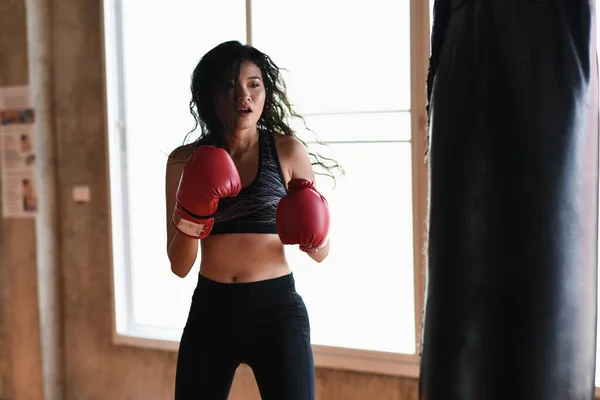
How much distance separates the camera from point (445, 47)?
1.02 meters

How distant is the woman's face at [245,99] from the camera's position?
1859mm

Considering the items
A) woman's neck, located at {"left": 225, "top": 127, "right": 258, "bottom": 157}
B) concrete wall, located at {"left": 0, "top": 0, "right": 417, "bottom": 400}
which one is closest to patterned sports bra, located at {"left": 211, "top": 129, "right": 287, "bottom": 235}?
woman's neck, located at {"left": 225, "top": 127, "right": 258, "bottom": 157}

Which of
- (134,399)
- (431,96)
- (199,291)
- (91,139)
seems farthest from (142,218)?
(431,96)

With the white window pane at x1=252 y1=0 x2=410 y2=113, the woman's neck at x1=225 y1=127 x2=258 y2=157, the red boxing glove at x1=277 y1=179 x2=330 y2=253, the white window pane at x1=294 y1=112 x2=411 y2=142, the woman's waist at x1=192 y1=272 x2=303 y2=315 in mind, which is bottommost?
the woman's waist at x1=192 y1=272 x2=303 y2=315

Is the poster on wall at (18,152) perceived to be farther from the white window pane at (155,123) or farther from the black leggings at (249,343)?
the black leggings at (249,343)

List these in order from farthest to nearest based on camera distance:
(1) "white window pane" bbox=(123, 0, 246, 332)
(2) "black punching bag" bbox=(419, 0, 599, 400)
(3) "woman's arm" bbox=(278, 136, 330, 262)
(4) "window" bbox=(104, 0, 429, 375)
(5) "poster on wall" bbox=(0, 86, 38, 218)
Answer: (5) "poster on wall" bbox=(0, 86, 38, 218) → (1) "white window pane" bbox=(123, 0, 246, 332) → (4) "window" bbox=(104, 0, 429, 375) → (3) "woman's arm" bbox=(278, 136, 330, 262) → (2) "black punching bag" bbox=(419, 0, 599, 400)

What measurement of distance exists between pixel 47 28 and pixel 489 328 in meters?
3.22

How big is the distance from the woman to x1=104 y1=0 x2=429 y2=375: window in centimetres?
96

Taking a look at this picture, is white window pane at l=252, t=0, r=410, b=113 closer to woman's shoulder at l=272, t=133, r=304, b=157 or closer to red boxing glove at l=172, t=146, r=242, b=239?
woman's shoulder at l=272, t=133, r=304, b=157

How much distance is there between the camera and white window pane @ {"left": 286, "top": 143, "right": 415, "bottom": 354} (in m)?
2.88

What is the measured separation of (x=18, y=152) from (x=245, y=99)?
7.10 ft

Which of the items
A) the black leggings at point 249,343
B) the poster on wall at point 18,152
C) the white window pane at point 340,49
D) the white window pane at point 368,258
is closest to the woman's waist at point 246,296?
the black leggings at point 249,343

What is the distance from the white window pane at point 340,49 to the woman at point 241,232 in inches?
38.4

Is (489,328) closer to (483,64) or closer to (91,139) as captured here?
(483,64)
